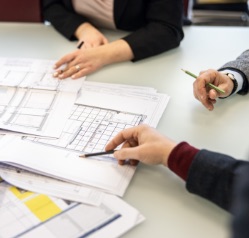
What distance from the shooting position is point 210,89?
0.94 meters

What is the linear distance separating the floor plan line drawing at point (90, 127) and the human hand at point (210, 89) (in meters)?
0.16

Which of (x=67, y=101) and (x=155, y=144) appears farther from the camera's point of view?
(x=67, y=101)

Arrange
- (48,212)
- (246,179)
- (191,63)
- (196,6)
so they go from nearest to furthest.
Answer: (246,179), (48,212), (191,63), (196,6)

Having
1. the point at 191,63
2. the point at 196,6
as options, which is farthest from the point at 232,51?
the point at 196,6

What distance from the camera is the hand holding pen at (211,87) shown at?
3.02ft

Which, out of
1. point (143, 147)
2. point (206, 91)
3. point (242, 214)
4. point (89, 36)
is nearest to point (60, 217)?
point (143, 147)

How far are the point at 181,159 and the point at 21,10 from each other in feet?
3.35

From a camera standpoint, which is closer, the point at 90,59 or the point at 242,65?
the point at 242,65

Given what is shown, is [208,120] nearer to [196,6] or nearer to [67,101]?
[67,101]

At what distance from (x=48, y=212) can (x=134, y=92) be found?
44 cm

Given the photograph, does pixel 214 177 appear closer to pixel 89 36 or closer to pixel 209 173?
pixel 209 173

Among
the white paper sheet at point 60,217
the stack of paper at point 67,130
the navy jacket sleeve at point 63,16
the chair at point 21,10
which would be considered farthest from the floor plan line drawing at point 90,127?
the chair at point 21,10

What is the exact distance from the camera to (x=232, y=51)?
1188 mm

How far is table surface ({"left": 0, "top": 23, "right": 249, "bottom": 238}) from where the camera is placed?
645 millimetres
